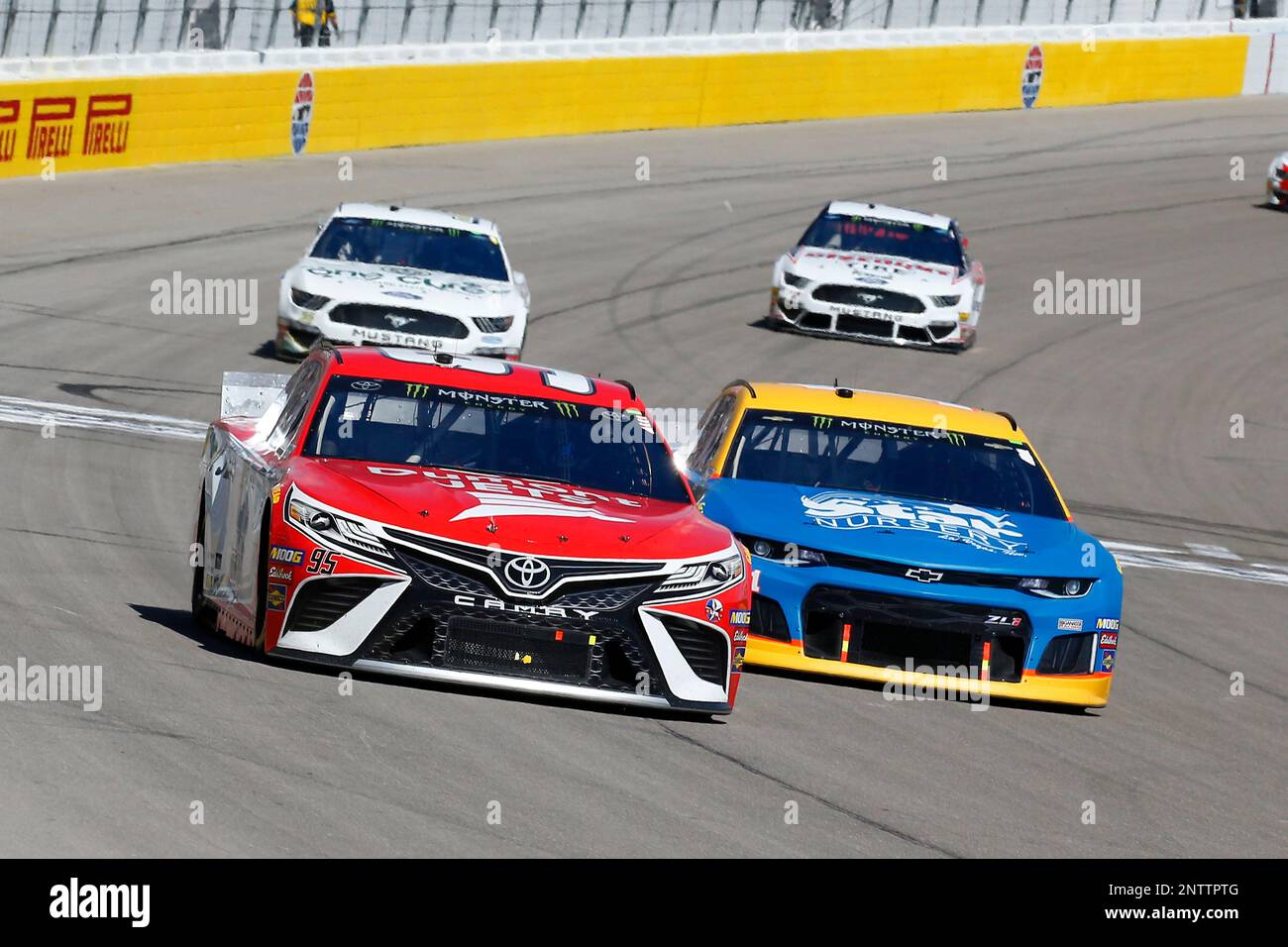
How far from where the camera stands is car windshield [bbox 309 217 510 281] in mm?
19672

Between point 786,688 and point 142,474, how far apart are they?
5.92 meters

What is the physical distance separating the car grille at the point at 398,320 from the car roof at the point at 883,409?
7.13 metres

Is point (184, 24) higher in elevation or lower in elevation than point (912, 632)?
lower

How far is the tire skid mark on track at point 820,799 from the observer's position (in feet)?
23.8

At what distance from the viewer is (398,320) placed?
1877 cm

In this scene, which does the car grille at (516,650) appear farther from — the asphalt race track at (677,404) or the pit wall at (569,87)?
the pit wall at (569,87)

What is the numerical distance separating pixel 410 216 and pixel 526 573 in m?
12.3

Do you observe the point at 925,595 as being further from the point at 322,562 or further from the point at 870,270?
the point at 870,270

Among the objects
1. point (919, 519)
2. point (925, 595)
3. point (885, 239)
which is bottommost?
point (885, 239)

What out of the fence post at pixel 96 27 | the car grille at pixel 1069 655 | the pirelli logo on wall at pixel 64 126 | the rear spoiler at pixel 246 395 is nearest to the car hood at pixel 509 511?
the car grille at pixel 1069 655

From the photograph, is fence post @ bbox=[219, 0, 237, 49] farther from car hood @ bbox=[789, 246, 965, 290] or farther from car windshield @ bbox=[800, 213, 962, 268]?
car hood @ bbox=[789, 246, 965, 290]

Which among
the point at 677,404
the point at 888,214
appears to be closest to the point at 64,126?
the point at 888,214

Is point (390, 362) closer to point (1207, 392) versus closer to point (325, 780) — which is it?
point (325, 780)

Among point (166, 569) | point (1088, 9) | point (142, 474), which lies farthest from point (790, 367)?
point (1088, 9)
